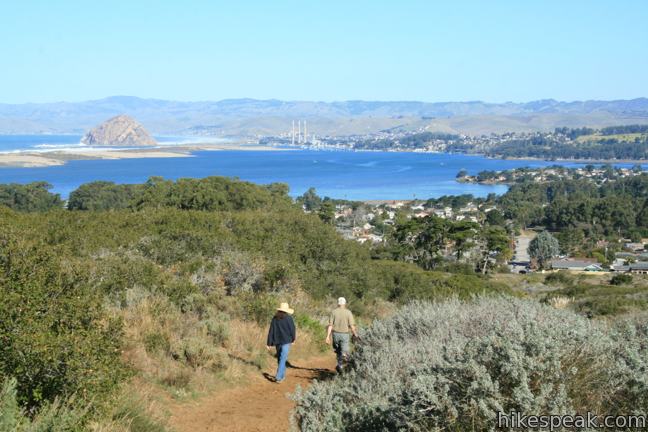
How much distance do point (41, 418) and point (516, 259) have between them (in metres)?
53.1

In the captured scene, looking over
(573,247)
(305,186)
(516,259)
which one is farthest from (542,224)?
(305,186)

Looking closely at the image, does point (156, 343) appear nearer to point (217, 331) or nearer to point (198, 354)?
point (198, 354)

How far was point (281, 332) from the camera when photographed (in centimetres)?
676

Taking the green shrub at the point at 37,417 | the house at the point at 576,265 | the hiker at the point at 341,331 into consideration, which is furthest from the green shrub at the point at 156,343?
the house at the point at 576,265

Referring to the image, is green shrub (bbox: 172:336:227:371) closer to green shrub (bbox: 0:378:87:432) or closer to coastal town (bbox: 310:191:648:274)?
green shrub (bbox: 0:378:87:432)

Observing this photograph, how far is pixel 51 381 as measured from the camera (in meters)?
3.64

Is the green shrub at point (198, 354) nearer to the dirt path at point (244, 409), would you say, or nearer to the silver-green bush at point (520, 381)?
the dirt path at point (244, 409)

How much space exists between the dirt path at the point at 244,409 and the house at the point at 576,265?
40972 mm

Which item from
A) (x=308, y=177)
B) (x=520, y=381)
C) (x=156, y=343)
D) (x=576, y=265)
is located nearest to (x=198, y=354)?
(x=156, y=343)

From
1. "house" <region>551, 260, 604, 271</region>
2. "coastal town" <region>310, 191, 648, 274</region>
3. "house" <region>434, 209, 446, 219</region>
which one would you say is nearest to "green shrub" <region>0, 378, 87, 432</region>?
"coastal town" <region>310, 191, 648, 274</region>

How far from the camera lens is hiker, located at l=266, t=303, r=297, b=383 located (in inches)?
262

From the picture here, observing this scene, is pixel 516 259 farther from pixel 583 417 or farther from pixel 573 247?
pixel 583 417

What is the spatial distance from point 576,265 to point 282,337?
43.6m

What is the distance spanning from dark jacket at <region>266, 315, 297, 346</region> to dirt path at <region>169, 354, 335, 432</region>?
42 cm
